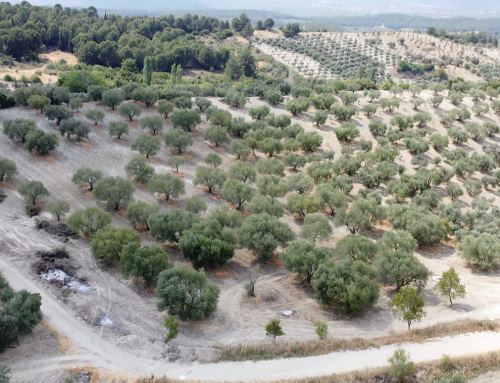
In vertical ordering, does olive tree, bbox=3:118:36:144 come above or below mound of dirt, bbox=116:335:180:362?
above

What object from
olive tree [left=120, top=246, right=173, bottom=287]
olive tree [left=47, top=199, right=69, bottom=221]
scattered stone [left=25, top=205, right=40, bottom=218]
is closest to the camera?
olive tree [left=120, top=246, right=173, bottom=287]

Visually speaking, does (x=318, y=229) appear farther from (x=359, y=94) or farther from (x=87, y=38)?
(x=87, y=38)

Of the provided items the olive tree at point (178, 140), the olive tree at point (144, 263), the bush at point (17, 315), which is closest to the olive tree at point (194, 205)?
the olive tree at point (144, 263)

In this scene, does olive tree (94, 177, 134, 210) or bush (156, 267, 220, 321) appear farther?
olive tree (94, 177, 134, 210)

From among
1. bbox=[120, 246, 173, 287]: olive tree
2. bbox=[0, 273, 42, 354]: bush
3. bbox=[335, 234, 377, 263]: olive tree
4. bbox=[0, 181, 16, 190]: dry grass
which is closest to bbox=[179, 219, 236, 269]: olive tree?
bbox=[120, 246, 173, 287]: olive tree

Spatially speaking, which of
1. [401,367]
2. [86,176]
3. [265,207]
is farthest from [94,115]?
[401,367]

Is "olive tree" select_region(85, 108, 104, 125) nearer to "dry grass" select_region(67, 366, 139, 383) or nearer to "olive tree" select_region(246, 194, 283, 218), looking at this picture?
"olive tree" select_region(246, 194, 283, 218)

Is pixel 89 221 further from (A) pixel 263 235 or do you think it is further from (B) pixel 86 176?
(A) pixel 263 235
